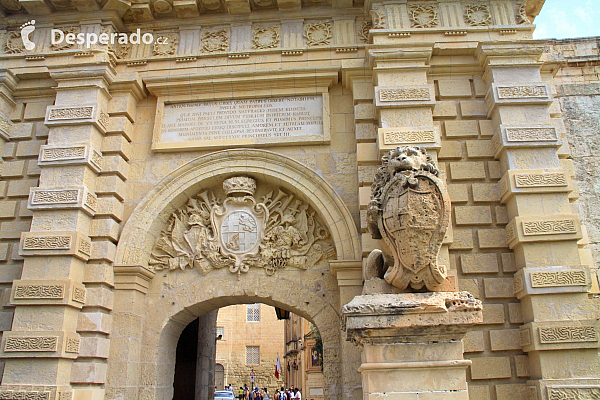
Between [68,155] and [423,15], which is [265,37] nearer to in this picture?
[423,15]

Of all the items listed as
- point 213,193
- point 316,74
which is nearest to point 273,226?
point 213,193

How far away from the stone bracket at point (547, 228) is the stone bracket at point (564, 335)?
3.80ft

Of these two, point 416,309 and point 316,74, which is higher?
point 316,74

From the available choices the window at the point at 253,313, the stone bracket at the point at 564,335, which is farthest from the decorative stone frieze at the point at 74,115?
the window at the point at 253,313

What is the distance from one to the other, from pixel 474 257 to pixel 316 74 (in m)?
4.09

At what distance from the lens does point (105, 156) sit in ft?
27.7

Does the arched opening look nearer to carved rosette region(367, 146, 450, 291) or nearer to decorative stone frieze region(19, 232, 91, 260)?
decorative stone frieze region(19, 232, 91, 260)

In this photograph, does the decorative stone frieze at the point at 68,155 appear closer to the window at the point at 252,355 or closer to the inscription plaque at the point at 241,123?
the inscription plaque at the point at 241,123

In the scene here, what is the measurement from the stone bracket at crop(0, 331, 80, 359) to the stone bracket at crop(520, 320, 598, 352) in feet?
21.3

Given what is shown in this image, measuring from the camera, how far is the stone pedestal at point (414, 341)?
4.21 m

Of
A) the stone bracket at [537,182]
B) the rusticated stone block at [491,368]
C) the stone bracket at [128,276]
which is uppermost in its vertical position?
the stone bracket at [537,182]

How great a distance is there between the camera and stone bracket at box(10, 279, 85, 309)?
712cm

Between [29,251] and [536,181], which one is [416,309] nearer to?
[536,181]

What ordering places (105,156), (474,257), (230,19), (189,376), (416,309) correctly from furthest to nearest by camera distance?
(189,376) → (230,19) → (105,156) → (474,257) → (416,309)
